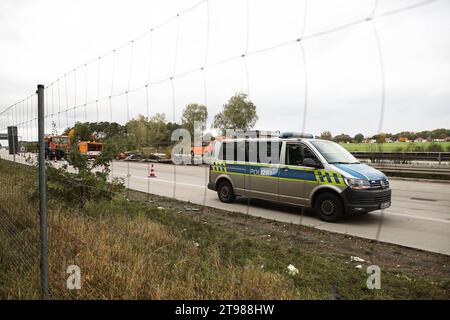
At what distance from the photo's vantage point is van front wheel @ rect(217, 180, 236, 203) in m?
9.30

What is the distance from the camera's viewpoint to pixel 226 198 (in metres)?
9.41

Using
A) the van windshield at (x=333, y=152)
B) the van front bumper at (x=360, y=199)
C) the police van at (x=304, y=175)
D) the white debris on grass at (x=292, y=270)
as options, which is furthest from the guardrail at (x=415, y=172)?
the white debris on grass at (x=292, y=270)

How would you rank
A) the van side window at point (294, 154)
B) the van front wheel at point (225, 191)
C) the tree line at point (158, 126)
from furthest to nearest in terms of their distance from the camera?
the van front wheel at point (225, 191)
the van side window at point (294, 154)
the tree line at point (158, 126)

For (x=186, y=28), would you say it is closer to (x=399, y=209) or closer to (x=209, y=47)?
(x=209, y=47)

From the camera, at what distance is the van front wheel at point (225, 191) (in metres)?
9.30

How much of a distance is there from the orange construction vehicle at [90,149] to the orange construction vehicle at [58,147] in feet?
0.81

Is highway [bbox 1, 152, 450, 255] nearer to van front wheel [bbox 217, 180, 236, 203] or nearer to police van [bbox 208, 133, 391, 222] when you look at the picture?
van front wheel [bbox 217, 180, 236, 203]

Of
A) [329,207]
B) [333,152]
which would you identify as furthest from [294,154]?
[329,207]

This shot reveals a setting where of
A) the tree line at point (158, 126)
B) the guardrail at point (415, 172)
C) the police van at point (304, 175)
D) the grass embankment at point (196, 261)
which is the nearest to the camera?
the grass embankment at point (196, 261)

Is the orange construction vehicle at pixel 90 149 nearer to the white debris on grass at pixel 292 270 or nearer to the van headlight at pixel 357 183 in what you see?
the white debris on grass at pixel 292 270

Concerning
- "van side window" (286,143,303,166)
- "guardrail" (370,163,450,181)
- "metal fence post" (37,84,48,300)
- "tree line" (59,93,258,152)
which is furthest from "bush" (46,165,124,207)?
"guardrail" (370,163,450,181)

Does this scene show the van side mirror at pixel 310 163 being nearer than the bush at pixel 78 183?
No

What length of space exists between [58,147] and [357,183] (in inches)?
246

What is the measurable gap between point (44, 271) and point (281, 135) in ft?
19.6
